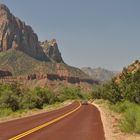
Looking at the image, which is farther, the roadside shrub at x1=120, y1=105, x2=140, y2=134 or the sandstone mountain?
the sandstone mountain

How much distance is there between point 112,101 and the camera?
2965 inches

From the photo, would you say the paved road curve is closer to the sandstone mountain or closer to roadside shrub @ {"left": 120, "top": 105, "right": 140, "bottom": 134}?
roadside shrub @ {"left": 120, "top": 105, "right": 140, "bottom": 134}

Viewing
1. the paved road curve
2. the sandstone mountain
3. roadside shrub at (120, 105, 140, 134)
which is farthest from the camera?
the sandstone mountain

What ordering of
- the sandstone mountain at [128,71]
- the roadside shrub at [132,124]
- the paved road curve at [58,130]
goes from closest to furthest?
1. the paved road curve at [58,130]
2. the roadside shrub at [132,124]
3. the sandstone mountain at [128,71]

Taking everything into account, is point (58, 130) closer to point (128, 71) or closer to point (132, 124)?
point (132, 124)

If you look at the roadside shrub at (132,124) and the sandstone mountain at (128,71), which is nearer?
the roadside shrub at (132,124)

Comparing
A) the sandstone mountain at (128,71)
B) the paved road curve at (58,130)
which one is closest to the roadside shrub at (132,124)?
the paved road curve at (58,130)

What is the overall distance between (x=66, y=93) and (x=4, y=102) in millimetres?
125701

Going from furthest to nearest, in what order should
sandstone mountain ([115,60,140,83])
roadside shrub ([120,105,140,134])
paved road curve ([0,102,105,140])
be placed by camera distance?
sandstone mountain ([115,60,140,83]) → roadside shrub ([120,105,140,134]) → paved road curve ([0,102,105,140])

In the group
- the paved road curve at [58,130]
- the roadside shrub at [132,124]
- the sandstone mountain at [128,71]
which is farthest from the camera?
the sandstone mountain at [128,71]

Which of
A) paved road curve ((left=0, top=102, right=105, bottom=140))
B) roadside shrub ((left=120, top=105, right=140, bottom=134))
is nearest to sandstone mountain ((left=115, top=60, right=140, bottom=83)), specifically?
paved road curve ((left=0, top=102, right=105, bottom=140))

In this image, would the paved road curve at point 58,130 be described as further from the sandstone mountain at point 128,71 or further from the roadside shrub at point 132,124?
the sandstone mountain at point 128,71

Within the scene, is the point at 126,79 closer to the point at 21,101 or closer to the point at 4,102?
the point at 4,102

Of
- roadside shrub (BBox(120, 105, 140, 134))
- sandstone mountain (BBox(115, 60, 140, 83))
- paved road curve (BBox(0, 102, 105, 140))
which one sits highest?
sandstone mountain (BBox(115, 60, 140, 83))
